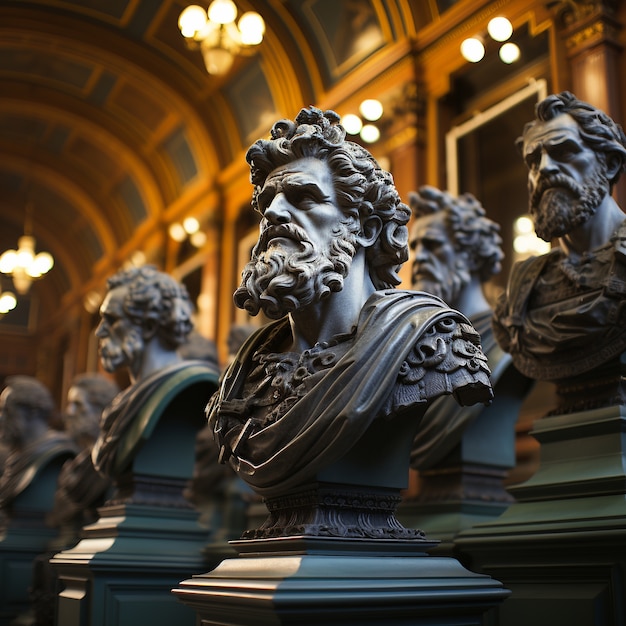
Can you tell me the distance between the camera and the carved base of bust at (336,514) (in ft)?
8.04

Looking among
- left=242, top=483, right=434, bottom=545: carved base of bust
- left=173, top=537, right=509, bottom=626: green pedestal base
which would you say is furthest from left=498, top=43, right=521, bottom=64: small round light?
left=173, top=537, right=509, bottom=626: green pedestal base

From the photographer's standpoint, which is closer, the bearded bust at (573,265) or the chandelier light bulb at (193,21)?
the bearded bust at (573,265)

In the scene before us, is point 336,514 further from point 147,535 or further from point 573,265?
point 147,535

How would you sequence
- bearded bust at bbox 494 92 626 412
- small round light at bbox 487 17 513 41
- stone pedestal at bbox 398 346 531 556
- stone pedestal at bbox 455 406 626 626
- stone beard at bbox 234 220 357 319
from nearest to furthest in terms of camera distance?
stone beard at bbox 234 220 357 319 < stone pedestal at bbox 455 406 626 626 < bearded bust at bbox 494 92 626 412 < stone pedestal at bbox 398 346 531 556 < small round light at bbox 487 17 513 41

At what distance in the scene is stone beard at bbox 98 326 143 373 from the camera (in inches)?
172

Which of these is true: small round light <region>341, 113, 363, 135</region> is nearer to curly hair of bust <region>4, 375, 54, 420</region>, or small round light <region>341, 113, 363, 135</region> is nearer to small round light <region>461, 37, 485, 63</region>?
small round light <region>461, 37, 485, 63</region>

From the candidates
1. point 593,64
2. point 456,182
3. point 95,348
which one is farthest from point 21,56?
point 593,64

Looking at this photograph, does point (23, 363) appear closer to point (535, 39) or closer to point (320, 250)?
point (535, 39)

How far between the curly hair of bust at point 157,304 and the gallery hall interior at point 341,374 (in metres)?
0.03

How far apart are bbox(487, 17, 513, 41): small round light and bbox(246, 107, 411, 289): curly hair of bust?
4523mm

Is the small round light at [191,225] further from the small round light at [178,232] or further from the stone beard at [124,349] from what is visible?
the stone beard at [124,349]

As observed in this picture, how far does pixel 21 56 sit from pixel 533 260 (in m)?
10.5

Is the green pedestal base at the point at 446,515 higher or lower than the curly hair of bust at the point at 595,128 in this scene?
lower

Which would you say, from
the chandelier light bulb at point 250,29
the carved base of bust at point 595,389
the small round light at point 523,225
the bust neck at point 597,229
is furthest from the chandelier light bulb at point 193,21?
the carved base of bust at point 595,389
